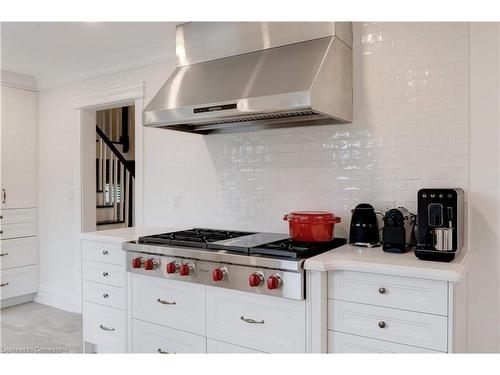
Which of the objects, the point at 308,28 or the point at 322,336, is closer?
the point at 322,336

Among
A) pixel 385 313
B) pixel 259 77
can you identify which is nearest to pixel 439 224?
pixel 385 313

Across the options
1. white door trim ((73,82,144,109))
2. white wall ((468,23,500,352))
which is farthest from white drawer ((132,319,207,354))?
white door trim ((73,82,144,109))

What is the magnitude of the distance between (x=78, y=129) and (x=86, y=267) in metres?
1.71

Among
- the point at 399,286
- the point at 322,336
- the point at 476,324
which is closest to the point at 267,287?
the point at 322,336

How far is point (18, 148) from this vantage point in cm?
428

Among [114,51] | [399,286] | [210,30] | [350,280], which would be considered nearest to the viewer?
[399,286]

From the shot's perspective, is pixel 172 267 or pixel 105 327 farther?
pixel 105 327

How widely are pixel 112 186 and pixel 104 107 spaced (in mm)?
1497

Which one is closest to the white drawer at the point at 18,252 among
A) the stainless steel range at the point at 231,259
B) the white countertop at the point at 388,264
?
the stainless steel range at the point at 231,259

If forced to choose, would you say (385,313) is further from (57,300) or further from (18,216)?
(18,216)

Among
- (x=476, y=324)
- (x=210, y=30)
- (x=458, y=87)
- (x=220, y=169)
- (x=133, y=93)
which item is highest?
(x=210, y=30)

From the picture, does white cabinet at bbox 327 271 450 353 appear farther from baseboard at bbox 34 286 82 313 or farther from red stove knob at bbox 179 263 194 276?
baseboard at bbox 34 286 82 313

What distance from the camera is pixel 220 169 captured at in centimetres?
304

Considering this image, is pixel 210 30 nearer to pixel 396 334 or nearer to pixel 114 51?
pixel 114 51
